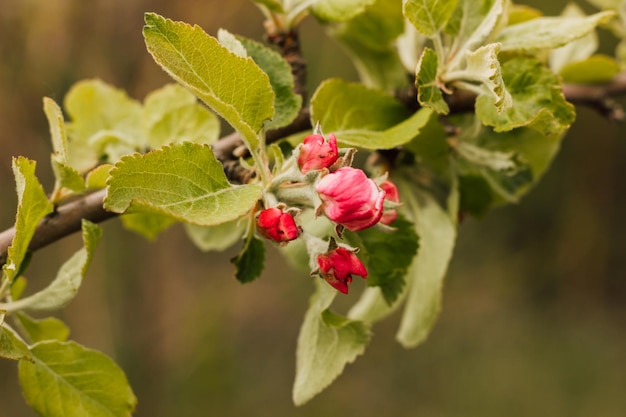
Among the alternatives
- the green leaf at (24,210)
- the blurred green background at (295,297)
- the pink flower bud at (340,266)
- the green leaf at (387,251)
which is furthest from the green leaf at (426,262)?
the blurred green background at (295,297)

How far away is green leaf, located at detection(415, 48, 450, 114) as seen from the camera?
1.40 ft

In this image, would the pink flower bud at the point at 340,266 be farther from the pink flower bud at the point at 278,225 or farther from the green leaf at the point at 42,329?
the green leaf at the point at 42,329

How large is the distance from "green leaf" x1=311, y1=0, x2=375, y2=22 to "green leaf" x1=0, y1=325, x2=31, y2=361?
1.01 feet

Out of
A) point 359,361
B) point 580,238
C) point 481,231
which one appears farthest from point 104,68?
point 580,238

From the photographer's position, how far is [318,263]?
0.39 metres

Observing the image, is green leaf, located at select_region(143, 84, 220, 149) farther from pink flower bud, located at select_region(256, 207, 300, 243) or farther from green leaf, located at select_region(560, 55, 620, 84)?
green leaf, located at select_region(560, 55, 620, 84)

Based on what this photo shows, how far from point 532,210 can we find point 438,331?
0.83m

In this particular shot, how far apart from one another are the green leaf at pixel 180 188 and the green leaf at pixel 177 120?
20cm

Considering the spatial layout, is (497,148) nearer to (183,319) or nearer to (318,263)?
(318,263)

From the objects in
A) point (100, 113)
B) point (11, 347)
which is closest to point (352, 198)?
point (11, 347)

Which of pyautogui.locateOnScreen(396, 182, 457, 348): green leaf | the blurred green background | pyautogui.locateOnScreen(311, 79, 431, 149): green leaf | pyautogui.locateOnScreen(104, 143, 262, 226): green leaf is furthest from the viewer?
Result: the blurred green background

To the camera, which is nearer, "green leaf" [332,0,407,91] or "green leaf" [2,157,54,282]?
"green leaf" [2,157,54,282]

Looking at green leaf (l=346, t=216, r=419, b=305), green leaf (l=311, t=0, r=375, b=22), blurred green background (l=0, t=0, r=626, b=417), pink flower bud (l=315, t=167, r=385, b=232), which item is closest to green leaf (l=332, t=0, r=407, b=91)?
green leaf (l=311, t=0, r=375, b=22)

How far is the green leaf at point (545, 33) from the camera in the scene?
1.53 feet
